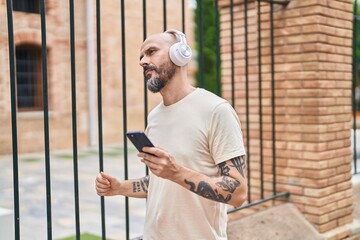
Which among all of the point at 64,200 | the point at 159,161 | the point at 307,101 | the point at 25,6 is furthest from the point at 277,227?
the point at 25,6

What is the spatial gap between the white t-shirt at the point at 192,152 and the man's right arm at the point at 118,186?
5.5 inches

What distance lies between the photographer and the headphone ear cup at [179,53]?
2150mm

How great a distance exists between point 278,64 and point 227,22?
0.71 m

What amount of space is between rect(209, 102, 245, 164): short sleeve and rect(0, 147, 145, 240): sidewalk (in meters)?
4.21

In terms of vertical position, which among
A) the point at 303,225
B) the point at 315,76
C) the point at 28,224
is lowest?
the point at 28,224

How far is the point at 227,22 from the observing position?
495 centimetres

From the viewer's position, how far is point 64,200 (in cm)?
845

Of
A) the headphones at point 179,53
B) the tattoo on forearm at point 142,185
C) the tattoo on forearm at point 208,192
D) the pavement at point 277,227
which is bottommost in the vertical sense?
the pavement at point 277,227

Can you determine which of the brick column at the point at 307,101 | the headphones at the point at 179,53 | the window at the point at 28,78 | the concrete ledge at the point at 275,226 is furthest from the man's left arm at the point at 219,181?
the window at the point at 28,78

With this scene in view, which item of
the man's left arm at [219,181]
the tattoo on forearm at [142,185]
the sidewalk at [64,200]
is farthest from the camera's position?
the sidewalk at [64,200]

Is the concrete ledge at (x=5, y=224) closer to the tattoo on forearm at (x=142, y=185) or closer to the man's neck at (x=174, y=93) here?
the tattoo on forearm at (x=142, y=185)

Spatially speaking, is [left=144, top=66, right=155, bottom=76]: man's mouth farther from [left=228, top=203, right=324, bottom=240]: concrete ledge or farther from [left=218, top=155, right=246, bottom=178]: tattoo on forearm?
[left=228, top=203, right=324, bottom=240]: concrete ledge

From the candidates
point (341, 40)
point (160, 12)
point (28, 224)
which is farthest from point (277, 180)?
point (160, 12)

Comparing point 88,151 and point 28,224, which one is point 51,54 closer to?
point 88,151
